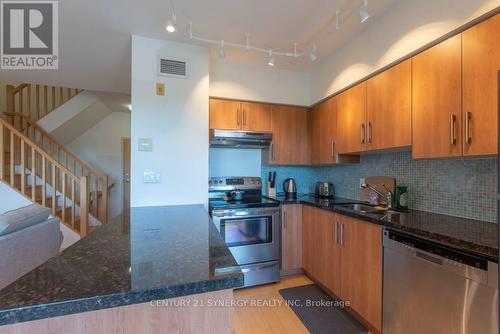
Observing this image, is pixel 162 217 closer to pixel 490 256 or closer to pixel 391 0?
pixel 490 256

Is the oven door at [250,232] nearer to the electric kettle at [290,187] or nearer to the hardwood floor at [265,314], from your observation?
the hardwood floor at [265,314]

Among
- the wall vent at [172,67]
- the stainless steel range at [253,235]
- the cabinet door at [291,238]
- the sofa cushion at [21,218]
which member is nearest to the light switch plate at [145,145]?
the wall vent at [172,67]

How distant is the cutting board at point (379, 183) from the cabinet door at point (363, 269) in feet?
1.99

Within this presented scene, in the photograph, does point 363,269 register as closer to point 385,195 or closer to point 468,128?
point 385,195

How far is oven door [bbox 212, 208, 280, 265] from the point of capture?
2.32 meters

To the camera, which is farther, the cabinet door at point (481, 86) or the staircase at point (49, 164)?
the staircase at point (49, 164)

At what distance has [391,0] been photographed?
1.68 metres

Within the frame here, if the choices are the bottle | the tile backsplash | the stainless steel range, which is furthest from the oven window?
the bottle

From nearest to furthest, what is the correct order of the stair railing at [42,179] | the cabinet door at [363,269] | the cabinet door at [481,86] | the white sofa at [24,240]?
the cabinet door at [481,86] → the cabinet door at [363,269] → the white sofa at [24,240] → the stair railing at [42,179]

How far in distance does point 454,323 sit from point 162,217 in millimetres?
1826

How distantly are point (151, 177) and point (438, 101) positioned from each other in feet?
7.53

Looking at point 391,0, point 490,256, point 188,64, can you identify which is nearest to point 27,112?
point 188,64

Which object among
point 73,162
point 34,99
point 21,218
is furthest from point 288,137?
point 34,99

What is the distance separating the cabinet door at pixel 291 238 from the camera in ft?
8.45
